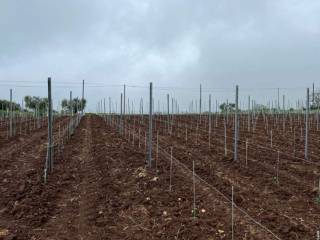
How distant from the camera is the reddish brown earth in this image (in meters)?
5.22

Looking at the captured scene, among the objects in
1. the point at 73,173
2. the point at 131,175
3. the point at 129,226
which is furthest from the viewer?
the point at 73,173

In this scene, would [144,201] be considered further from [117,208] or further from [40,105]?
[40,105]

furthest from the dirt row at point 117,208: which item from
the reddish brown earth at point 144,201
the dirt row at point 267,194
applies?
the dirt row at point 267,194

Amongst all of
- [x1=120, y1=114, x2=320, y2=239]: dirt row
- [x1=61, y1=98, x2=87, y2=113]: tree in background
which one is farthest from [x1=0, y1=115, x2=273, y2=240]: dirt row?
[x1=61, y1=98, x2=87, y2=113]: tree in background

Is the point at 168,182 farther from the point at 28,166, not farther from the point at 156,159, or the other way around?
the point at 28,166

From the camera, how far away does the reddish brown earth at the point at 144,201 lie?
5219 mm

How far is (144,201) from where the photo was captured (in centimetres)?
649

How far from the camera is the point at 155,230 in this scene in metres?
5.27

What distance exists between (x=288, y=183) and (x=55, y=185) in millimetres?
4528

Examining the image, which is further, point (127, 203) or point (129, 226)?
point (127, 203)

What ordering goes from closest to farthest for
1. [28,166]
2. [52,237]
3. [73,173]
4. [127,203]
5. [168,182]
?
1. [52,237]
2. [127,203]
3. [168,182]
4. [73,173]
5. [28,166]

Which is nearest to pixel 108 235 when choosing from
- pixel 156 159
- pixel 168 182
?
pixel 168 182

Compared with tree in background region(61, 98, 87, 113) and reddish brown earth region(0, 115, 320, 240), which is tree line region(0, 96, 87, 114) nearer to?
tree in background region(61, 98, 87, 113)

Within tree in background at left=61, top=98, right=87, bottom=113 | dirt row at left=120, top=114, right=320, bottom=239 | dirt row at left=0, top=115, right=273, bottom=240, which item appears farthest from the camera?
tree in background at left=61, top=98, right=87, bottom=113
